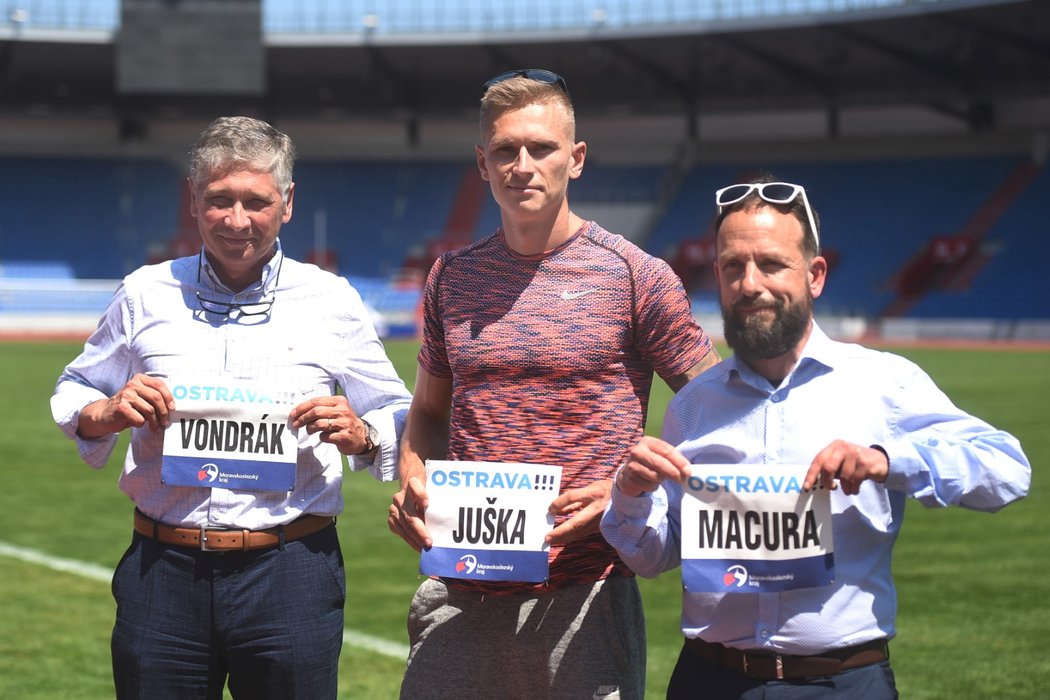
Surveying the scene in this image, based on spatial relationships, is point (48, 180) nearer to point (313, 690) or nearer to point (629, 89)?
point (629, 89)

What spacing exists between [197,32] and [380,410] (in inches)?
1638

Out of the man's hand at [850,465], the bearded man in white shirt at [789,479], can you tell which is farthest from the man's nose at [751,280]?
the man's hand at [850,465]

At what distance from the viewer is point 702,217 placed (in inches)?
1758

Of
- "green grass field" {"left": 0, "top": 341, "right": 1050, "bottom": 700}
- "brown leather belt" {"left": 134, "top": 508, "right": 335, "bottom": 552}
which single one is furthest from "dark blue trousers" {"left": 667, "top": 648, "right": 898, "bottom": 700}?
"green grass field" {"left": 0, "top": 341, "right": 1050, "bottom": 700}

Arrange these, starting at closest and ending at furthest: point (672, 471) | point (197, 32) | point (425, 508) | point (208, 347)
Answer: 1. point (672, 471)
2. point (425, 508)
3. point (208, 347)
4. point (197, 32)

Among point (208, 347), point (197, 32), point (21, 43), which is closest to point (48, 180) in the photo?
point (21, 43)

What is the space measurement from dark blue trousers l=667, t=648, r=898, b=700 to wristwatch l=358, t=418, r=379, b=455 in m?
1.13

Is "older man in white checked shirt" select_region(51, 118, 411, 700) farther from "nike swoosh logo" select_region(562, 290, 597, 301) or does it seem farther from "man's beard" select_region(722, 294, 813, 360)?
"man's beard" select_region(722, 294, 813, 360)

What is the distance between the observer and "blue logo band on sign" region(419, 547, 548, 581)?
324 cm

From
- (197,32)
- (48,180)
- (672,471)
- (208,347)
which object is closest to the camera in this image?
(672,471)

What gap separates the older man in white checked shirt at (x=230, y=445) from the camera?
3430 millimetres

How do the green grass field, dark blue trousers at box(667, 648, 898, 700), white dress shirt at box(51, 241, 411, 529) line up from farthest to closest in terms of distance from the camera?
1. the green grass field
2. white dress shirt at box(51, 241, 411, 529)
3. dark blue trousers at box(667, 648, 898, 700)

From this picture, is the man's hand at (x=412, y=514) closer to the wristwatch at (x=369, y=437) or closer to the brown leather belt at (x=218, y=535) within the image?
the wristwatch at (x=369, y=437)

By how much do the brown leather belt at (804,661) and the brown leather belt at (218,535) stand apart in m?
1.26
